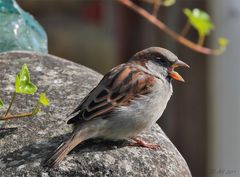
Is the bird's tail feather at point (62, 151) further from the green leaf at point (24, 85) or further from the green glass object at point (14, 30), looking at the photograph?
the green glass object at point (14, 30)

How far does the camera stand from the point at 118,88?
3.79 metres

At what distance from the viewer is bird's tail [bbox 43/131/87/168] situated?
10.6 feet

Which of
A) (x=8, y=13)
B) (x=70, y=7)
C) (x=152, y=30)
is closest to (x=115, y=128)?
(x=8, y=13)

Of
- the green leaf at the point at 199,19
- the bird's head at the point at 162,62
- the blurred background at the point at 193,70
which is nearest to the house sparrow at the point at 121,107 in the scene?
the bird's head at the point at 162,62

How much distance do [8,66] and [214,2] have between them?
151 inches

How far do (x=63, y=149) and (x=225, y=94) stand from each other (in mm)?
4290

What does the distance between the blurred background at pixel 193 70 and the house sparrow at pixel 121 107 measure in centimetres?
291

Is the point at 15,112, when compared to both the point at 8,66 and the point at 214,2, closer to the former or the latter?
the point at 8,66

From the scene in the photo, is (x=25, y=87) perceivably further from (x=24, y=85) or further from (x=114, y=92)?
(x=114, y=92)

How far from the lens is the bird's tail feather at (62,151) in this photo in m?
3.24

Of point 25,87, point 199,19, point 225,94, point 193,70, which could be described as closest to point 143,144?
point 25,87

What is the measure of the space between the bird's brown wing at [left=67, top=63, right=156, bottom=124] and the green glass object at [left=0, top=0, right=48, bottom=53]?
0.71 m

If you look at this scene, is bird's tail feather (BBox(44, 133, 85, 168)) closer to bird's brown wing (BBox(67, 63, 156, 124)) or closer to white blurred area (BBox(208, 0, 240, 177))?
bird's brown wing (BBox(67, 63, 156, 124))

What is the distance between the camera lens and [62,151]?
3.34 meters
